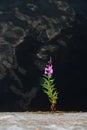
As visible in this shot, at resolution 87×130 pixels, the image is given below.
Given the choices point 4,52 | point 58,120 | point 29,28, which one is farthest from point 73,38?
point 58,120

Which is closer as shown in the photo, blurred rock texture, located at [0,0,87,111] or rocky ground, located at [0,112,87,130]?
rocky ground, located at [0,112,87,130]

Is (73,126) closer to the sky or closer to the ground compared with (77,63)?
closer to the sky

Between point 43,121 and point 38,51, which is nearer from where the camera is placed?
point 43,121

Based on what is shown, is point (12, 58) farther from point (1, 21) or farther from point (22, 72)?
point (1, 21)

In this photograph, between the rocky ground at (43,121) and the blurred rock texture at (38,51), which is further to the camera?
the blurred rock texture at (38,51)

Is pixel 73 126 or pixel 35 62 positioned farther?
pixel 35 62

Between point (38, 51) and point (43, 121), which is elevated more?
point (43, 121)

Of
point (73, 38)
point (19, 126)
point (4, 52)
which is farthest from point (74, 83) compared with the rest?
point (19, 126)

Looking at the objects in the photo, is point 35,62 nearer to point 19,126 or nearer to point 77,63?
point 77,63
